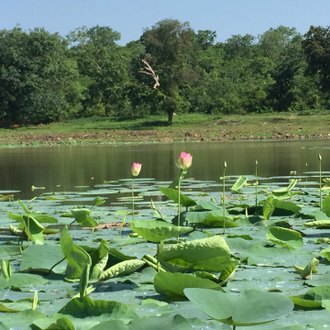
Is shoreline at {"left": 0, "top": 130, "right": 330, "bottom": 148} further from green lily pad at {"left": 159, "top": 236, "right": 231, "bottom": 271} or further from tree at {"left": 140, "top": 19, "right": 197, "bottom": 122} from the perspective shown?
green lily pad at {"left": 159, "top": 236, "right": 231, "bottom": 271}

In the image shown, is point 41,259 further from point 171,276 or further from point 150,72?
point 150,72

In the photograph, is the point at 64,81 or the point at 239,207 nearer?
the point at 239,207

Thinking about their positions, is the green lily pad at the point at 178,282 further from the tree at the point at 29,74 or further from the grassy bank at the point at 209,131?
the tree at the point at 29,74

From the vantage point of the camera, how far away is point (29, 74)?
3238 cm

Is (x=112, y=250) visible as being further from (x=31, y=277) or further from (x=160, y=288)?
(x=160, y=288)

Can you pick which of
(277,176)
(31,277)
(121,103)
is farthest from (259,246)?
(121,103)

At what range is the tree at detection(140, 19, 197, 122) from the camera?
87.1ft

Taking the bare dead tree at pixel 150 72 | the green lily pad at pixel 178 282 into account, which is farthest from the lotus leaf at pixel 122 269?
the bare dead tree at pixel 150 72

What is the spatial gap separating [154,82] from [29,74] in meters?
8.91

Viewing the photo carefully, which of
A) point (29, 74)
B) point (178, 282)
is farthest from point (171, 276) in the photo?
point (29, 74)

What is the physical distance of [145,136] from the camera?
21.6m

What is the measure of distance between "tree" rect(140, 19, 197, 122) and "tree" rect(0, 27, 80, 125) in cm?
750

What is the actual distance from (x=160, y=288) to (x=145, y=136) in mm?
20295

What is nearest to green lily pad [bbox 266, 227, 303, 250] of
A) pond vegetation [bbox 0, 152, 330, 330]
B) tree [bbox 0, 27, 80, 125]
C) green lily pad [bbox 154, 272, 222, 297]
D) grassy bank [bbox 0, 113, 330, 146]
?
pond vegetation [bbox 0, 152, 330, 330]
